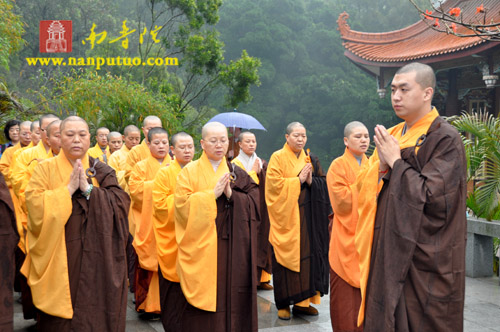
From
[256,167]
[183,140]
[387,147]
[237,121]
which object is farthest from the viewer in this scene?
[237,121]

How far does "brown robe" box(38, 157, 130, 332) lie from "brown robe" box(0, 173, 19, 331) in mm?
292

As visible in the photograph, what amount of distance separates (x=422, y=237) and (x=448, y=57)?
442 inches

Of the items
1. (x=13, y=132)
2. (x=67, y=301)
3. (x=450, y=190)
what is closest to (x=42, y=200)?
(x=67, y=301)

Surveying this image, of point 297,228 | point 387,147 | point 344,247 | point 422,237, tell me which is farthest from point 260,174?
point 422,237

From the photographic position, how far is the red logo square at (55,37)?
61.4 ft

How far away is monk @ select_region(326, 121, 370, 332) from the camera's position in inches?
183

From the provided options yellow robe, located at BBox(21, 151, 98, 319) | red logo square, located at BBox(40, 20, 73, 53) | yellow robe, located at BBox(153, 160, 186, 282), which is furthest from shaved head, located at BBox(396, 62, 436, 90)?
red logo square, located at BBox(40, 20, 73, 53)

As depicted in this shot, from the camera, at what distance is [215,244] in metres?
4.25

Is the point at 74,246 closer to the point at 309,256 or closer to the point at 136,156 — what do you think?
the point at 309,256

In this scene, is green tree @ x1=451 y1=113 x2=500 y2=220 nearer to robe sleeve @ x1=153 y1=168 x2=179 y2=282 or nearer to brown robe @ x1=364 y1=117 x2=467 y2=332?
robe sleeve @ x1=153 y1=168 x2=179 y2=282

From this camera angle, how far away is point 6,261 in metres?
3.67

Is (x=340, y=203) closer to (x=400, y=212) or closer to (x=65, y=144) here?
(x=400, y=212)

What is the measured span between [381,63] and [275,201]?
10637mm

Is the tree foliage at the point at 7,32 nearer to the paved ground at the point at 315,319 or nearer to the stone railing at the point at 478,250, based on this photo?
the paved ground at the point at 315,319
